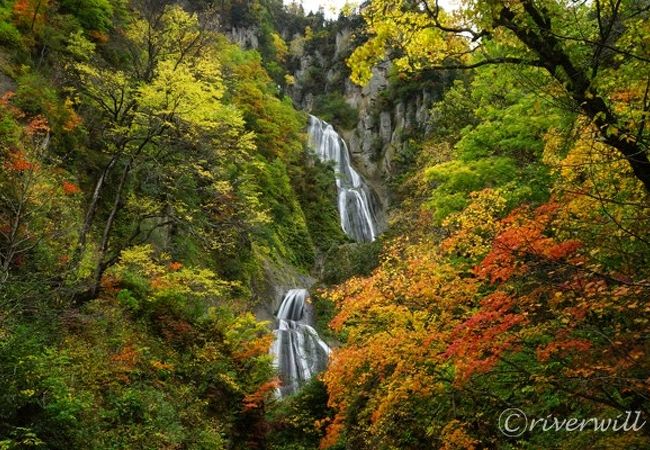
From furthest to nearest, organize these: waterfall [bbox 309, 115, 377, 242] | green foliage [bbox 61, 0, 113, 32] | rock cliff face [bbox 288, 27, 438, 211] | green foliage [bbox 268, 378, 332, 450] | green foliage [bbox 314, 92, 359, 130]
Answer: green foliage [bbox 314, 92, 359, 130] < rock cliff face [bbox 288, 27, 438, 211] < waterfall [bbox 309, 115, 377, 242] < green foliage [bbox 61, 0, 113, 32] < green foliage [bbox 268, 378, 332, 450]

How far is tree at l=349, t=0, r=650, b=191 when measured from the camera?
350cm

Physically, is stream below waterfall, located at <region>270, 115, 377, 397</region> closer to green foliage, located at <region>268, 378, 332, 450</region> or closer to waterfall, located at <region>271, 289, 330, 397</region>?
waterfall, located at <region>271, 289, 330, 397</region>

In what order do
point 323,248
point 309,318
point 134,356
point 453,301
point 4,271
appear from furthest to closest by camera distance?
point 323,248
point 309,318
point 134,356
point 453,301
point 4,271

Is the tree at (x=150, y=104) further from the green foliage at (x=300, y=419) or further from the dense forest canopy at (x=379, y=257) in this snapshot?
the green foliage at (x=300, y=419)

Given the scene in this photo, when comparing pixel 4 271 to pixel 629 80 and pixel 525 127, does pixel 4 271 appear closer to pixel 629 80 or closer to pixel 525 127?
pixel 629 80

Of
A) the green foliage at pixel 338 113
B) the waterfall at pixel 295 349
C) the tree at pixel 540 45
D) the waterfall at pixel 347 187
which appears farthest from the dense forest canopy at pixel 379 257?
the green foliage at pixel 338 113

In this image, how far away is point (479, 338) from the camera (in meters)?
6.22

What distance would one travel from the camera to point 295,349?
19.8m

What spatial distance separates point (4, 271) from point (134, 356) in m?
3.71

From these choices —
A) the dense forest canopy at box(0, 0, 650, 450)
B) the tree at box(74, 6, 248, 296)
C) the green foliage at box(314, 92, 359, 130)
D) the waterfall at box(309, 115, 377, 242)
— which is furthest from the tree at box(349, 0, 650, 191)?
the green foliage at box(314, 92, 359, 130)

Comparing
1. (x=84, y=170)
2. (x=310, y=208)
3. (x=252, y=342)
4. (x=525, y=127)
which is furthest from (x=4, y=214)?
(x=310, y=208)

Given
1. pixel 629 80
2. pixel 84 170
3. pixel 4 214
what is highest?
pixel 84 170

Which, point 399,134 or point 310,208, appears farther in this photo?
point 399,134

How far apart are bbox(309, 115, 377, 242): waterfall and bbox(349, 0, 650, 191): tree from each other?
30.5 m
